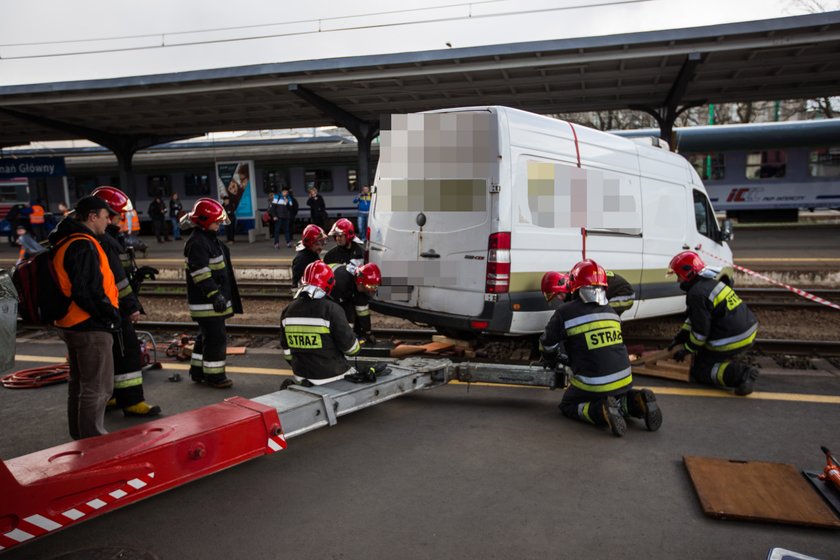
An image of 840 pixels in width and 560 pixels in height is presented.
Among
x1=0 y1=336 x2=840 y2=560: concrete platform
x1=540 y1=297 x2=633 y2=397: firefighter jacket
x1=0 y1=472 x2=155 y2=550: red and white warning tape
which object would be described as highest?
x1=540 y1=297 x2=633 y2=397: firefighter jacket

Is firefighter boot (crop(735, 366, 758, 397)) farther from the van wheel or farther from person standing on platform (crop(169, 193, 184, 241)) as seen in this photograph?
person standing on platform (crop(169, 193, 184, 241))

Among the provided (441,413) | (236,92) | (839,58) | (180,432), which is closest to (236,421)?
(180,432)

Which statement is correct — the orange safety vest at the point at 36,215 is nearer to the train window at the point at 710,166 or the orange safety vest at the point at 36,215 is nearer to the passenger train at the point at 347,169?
the passenger train at the point at 347,169

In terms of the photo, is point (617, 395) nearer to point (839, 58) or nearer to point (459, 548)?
point (459, 548)

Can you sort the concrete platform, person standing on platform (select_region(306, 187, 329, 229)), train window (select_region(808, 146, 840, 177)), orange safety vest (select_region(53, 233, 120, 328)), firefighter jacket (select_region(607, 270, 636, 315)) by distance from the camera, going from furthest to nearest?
train window (select_region(808, 146, 840, 177)), person standing on platform (select_region(306, 187, 329, 229)), firefighter jacket (select_region(607, 270, 636, 315)), orange safety vest (select_region(53, 233, 120, 328)), the concrete platform

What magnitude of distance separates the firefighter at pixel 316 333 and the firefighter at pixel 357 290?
4.15 feet

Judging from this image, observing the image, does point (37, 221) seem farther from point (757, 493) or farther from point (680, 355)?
point (757, 493)

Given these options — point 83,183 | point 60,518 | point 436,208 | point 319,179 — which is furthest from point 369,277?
point 83,183

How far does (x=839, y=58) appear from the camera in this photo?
12.7 meters

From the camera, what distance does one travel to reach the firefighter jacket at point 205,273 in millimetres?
5574

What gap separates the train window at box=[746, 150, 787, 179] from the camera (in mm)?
20891

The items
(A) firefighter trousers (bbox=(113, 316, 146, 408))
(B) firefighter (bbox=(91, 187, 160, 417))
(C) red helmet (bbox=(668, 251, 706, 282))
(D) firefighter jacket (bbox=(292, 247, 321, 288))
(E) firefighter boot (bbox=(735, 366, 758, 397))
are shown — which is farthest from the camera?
(D) firefighter jacket (bbox=(292, 247, 321, 288))

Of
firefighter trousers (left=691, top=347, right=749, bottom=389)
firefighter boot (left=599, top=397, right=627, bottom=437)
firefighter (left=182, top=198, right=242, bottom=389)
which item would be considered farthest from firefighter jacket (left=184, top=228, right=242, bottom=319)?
firefighter trousers (left=691, top=347, right=749, bottom=389)

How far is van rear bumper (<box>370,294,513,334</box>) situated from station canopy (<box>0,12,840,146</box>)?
8456 mm
